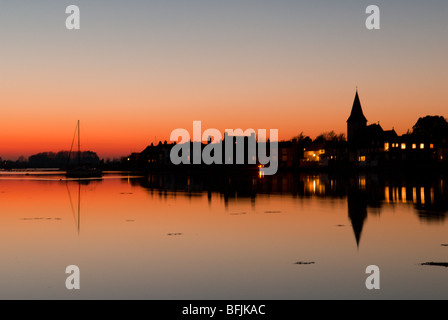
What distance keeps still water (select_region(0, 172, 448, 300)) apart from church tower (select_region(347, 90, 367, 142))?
490 feet

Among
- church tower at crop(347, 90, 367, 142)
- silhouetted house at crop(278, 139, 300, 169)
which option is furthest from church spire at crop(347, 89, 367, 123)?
silhouetted house at crop(278, 139, 300, 169)

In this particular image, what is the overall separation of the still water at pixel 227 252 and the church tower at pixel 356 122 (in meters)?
149

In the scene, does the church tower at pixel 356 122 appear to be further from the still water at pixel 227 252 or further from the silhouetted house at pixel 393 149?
the still water at pixel 227 252

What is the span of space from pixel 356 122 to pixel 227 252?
16976 centimetres

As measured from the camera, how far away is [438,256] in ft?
56.1

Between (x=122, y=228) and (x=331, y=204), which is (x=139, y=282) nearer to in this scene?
(x=122, y=228)

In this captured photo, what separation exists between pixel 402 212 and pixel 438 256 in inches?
547

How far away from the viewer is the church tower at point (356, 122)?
17898cm

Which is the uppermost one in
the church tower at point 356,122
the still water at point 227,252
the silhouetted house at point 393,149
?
the church tower at point 356,122

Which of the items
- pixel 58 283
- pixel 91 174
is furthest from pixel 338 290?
pixel 91 174

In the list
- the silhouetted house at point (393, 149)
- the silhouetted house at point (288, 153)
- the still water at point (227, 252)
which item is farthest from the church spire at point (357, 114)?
the still water at point (227, 252)

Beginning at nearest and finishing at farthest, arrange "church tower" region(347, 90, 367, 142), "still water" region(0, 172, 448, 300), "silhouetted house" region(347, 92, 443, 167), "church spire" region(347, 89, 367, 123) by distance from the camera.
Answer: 1. "still water" region(0, 172, 448, 300)
2. "silhouetted house" region(347, 92, 443, 167)
3. "church tower" region(347, 90, 367, 142)
4. "church spire" region(347, 89, 367, 123)

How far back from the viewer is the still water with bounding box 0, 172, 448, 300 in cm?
1326

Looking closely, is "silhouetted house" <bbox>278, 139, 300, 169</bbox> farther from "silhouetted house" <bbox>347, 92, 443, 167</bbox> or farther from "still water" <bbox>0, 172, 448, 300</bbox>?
"still water" <bbox>0, 172, 448, 300</bbox>
